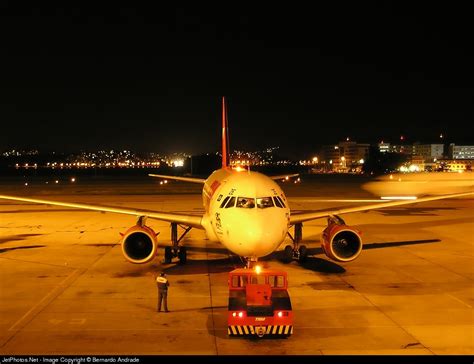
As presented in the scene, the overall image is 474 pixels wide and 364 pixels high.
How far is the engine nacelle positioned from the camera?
18.0 metres

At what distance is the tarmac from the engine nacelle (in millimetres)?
616

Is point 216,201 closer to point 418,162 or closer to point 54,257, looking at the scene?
point 54,257

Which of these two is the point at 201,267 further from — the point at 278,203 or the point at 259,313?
the point at 259,313

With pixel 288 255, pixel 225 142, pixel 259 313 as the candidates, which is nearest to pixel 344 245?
pixel 288 255

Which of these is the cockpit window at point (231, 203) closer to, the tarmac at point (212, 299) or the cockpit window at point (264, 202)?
the cockpit window at point (264, 202)

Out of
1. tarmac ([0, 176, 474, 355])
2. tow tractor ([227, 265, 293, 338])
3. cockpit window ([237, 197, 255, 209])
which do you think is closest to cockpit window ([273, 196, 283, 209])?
cockpit window ([237, 197, 255, 209])

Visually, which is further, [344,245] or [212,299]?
[344,245]

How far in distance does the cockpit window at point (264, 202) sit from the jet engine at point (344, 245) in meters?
3.72

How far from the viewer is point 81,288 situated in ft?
52.3

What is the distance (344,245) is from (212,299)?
20.2ft

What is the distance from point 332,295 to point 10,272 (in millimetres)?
10451

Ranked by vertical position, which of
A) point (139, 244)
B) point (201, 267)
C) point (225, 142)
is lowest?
point (201, 267)

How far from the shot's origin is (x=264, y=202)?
50.9 ft

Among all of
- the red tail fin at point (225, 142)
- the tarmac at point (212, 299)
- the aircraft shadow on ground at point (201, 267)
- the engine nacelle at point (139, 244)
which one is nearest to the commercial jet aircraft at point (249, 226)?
the engine nacelle at point (139, 244)
